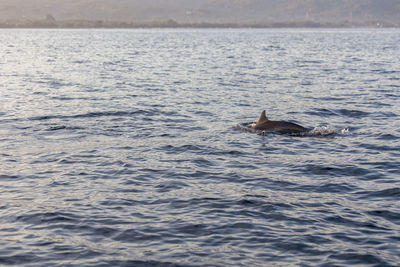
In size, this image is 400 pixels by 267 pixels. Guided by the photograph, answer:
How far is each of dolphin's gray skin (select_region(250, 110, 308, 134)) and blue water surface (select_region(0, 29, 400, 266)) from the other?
1.40 feet

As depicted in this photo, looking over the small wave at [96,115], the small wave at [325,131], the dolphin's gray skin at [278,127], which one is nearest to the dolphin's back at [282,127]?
the dolphin's gray skin at [278,127]

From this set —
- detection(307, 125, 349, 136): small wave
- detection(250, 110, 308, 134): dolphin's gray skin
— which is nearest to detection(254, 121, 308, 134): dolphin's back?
detection(250, 110, 308, 134): dolphin's gray skin

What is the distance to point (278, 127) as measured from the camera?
1977 centimetres

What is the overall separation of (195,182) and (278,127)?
22.3ft

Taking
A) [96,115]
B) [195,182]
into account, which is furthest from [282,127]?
[96,115]

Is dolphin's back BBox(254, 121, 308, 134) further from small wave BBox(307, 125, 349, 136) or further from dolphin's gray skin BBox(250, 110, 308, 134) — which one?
small wave BBox(307, 125, 349, 136)

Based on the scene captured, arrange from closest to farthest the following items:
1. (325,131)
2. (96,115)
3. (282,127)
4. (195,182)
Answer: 1. (195,182)
2. (282,127)
3. (325,131)
4. (96,115)

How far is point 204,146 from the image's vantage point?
17.9 metres

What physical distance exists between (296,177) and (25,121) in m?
12.5

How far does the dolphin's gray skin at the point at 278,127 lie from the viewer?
19.7 meters

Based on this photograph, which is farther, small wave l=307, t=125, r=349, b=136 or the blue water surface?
small wave l=307, t=125, r=349, b=136

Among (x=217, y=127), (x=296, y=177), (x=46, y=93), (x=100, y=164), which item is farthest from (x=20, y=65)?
(x=296, y=177)

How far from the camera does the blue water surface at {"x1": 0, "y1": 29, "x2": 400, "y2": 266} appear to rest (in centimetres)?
986

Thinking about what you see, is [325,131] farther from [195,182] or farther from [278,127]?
[195,182]
